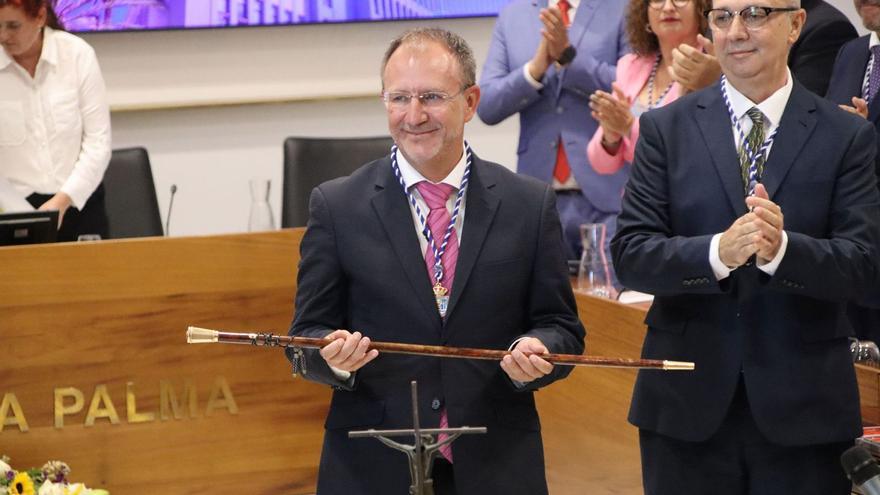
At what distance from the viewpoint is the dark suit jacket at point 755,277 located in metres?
2.34

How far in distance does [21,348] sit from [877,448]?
2285 mm

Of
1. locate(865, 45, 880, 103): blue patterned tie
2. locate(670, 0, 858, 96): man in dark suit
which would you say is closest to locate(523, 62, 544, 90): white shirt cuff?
locate(670, 0, 858, 96): man in dark suit

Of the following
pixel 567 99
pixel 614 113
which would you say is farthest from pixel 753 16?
pixel 567 99

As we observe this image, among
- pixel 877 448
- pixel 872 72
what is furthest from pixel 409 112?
pixel 872 72

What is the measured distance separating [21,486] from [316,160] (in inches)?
84.3

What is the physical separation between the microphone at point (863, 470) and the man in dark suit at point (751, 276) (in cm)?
52

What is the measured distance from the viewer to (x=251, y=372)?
3.84 metres

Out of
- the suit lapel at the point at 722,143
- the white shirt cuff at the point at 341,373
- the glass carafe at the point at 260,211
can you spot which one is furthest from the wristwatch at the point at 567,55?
the white shirt cuff at the point at 341,373

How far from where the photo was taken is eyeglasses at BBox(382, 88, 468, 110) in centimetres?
225

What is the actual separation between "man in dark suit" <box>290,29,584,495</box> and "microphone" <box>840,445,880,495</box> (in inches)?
22.1

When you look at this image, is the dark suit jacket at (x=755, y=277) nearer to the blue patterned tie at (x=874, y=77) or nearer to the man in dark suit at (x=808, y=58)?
the blue patterned tie at (x=874, y=77)

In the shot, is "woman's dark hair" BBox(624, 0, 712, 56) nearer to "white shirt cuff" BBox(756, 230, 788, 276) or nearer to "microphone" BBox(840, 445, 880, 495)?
"white shirt cuff" BBox(756, 230, 788, 276)

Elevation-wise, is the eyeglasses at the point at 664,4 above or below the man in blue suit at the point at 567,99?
above

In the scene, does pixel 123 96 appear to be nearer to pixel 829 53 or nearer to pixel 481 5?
pixel 481 5
